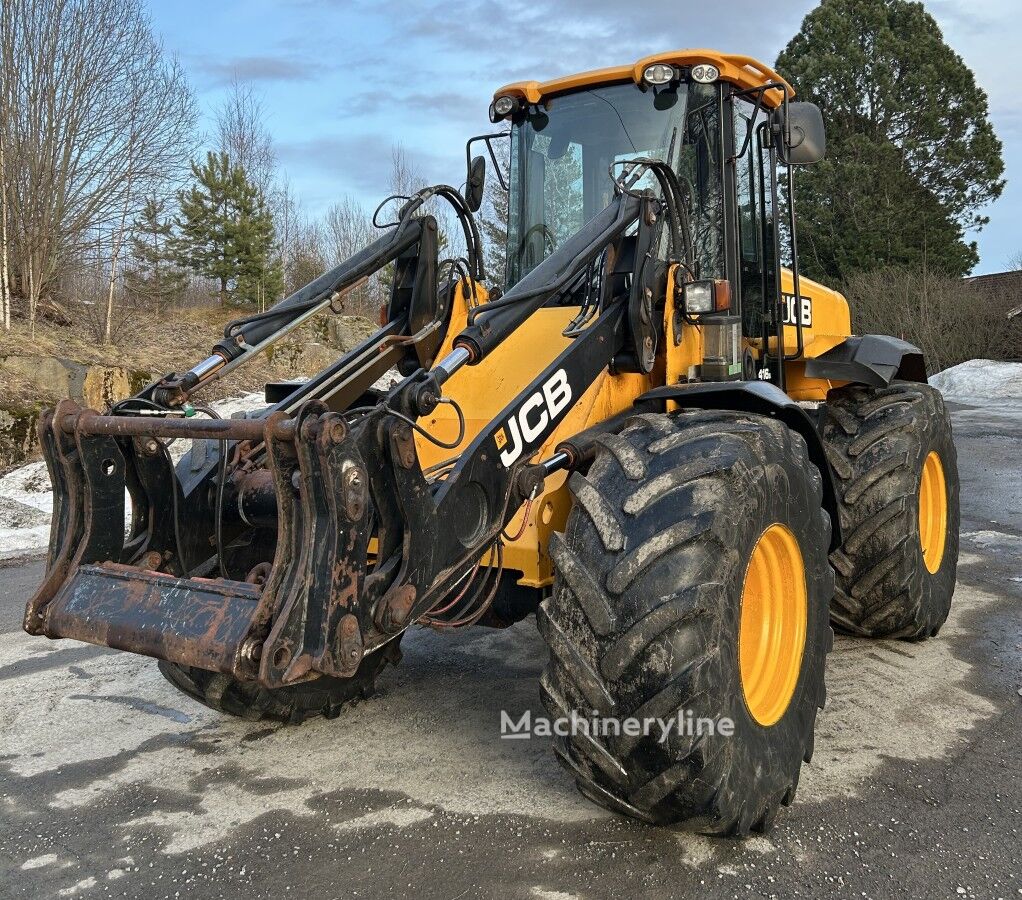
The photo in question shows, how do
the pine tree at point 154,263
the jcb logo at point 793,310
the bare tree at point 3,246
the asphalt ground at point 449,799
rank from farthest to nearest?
the pine tree at point 154,263, the bare tree at point 3,246, the jcb logo at point 793,310, the asphalt ground at point 449,799

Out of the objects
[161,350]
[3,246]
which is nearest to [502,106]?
[3,246]

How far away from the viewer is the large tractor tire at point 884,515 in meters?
4.66

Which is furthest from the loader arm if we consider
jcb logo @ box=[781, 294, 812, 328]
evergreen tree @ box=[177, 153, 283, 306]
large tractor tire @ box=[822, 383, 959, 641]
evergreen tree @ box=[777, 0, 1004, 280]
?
evergreen tree @ box=[777, 0, 1004, 280]

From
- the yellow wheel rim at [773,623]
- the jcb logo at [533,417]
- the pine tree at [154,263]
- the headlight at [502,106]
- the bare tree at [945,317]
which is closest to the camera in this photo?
the jcb logo at [533,417]

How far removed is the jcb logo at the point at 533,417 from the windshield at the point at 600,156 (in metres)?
1.26

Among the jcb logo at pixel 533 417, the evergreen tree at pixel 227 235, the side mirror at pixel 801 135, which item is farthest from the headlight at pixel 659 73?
the evergreen tree at pixel 227 235

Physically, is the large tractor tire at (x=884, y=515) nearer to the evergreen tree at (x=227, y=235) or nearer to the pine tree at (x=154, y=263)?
the pine tree at (x=154, y=263)

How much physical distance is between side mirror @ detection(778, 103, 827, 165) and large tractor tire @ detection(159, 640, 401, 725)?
2.92m

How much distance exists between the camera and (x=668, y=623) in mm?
2643

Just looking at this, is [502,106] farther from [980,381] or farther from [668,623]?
[980,381]

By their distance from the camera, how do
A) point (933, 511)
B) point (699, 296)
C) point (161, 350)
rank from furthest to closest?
point (161, 350), point (933, 511), point (699, 296)

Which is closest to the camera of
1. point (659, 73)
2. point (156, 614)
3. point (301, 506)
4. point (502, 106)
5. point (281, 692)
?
point (301, 506)

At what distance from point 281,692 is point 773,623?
195 centimetres

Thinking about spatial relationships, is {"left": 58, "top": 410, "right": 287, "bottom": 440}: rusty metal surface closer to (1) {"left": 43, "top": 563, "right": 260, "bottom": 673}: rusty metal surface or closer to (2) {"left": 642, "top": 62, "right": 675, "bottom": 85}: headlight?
(1) {"left": 43, "top": 563, "right": 260, "bottom": 673}: rusty metal surface
